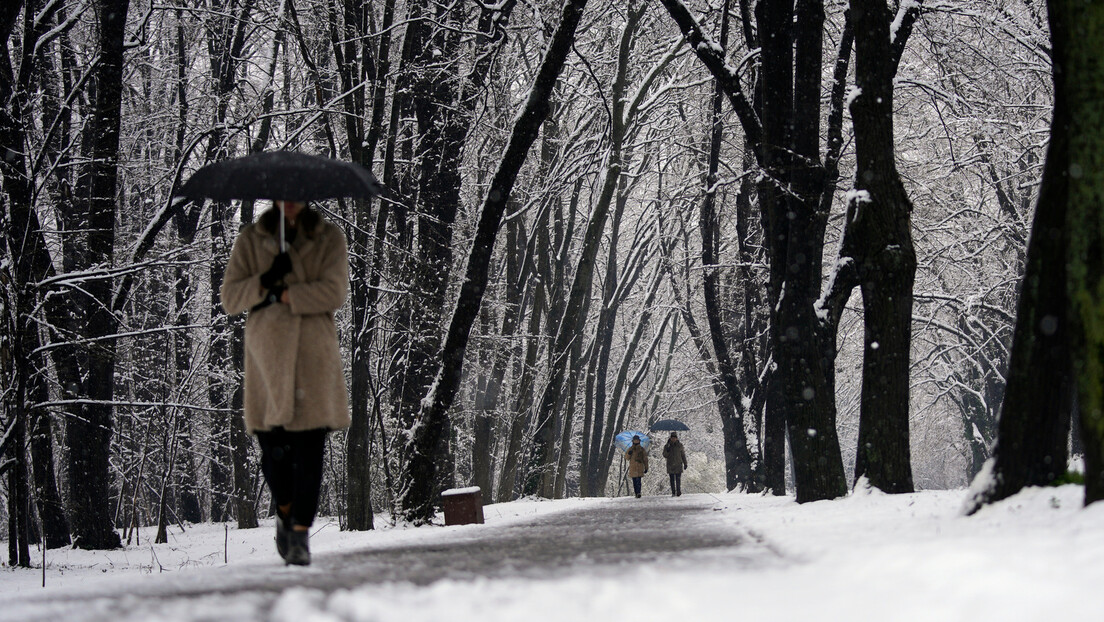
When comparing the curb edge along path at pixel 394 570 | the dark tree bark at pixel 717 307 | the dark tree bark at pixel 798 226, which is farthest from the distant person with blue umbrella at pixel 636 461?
the curb edge along path at pixel 394 570

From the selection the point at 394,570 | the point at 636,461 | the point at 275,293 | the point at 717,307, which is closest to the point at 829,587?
the point at 394,570

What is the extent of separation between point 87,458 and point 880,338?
974 centimetres

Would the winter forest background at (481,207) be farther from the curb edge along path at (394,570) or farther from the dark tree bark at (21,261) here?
the curb edge along path at (394,570)

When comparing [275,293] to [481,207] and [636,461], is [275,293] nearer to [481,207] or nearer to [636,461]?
[481,207]

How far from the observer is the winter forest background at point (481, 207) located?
37.5 ft

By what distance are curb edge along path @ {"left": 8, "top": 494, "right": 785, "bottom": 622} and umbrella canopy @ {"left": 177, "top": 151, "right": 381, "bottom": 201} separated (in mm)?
2079

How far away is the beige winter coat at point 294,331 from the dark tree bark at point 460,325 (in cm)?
669

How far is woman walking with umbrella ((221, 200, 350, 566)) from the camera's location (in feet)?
19.4

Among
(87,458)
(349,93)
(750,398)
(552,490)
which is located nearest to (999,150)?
(750,398)

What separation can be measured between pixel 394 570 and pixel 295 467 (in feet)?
2.80

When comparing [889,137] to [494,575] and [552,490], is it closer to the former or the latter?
[494,575]

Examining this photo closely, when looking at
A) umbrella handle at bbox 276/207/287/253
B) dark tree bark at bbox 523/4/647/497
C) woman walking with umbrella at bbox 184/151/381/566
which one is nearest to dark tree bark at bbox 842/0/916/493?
woman walking with umbrella at bbox 184/151/381/566

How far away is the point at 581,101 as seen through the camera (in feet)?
95.2

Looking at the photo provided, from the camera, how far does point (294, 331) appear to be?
5969mm
